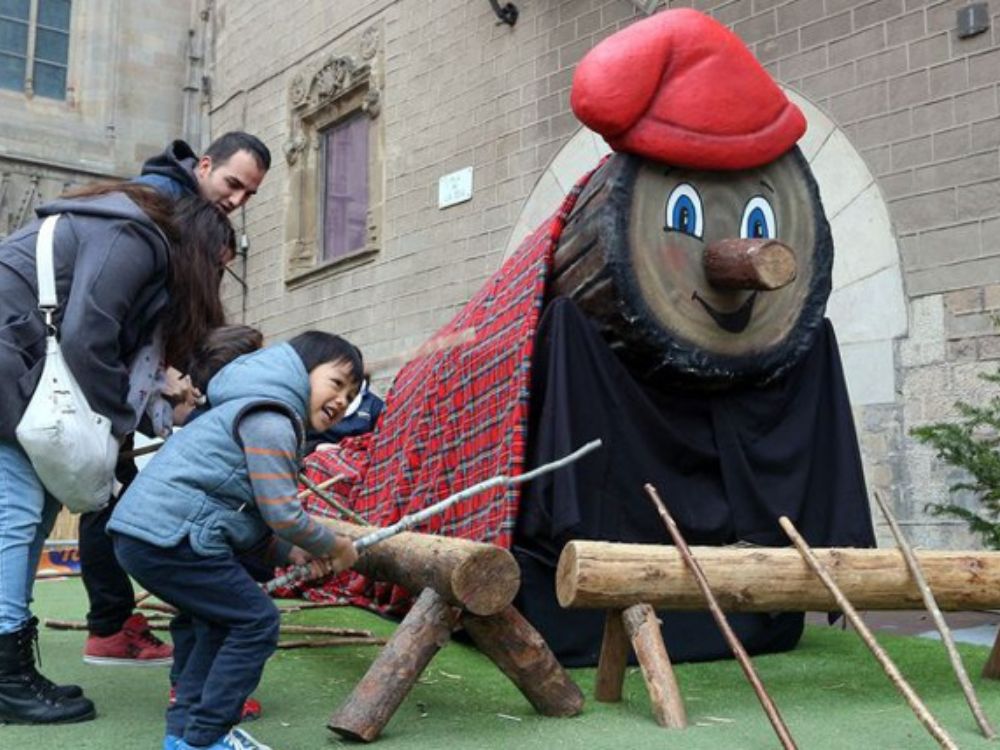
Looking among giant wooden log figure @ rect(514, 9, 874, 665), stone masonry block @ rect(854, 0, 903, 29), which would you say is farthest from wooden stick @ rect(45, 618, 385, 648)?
stone masonry block @ rect(854, 0, 903, 29)

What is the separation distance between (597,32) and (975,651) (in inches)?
222

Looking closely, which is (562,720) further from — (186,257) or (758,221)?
(758,221)

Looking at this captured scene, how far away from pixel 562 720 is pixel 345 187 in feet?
30.4

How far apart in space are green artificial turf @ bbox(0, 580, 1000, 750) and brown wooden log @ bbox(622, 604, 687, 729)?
1.8 inches

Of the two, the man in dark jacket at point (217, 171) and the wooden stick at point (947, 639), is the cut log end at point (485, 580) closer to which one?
the wooden stick at point (947, 639)

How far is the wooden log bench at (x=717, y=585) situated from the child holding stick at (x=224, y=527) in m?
0.70

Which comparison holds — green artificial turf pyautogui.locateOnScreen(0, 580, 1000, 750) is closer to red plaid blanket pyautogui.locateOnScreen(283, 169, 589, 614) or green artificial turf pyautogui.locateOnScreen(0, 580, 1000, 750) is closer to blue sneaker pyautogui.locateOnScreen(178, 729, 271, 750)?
blue sneaker pyautogui.locateOnScreen(178, 729, 271, 750)

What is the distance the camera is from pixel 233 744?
2420 mm

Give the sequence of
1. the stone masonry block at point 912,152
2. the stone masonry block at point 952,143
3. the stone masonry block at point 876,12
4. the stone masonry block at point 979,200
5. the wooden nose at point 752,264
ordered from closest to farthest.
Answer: the wooden nose at point 752,264 → the stone masonry block at point 979,200 → the stone masonry block at point 952,143 → the stone masonry block at point 912,152 → the stone masonry block at point 876,12

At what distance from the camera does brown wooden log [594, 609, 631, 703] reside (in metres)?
3.11

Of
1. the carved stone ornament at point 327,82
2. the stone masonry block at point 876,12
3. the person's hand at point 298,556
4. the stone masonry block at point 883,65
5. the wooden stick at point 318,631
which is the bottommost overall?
the wooden stick at point 318,631

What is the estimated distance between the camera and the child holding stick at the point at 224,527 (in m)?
2.39

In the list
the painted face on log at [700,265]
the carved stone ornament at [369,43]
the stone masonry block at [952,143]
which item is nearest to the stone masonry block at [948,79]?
the stone masonry block at [952,143]

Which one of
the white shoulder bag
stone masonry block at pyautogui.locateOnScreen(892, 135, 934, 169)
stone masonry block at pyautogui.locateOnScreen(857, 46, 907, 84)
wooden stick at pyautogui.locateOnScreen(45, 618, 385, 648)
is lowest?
wooden stick at pyautogui.locateOnScreen(45, 618, 385, 648)
